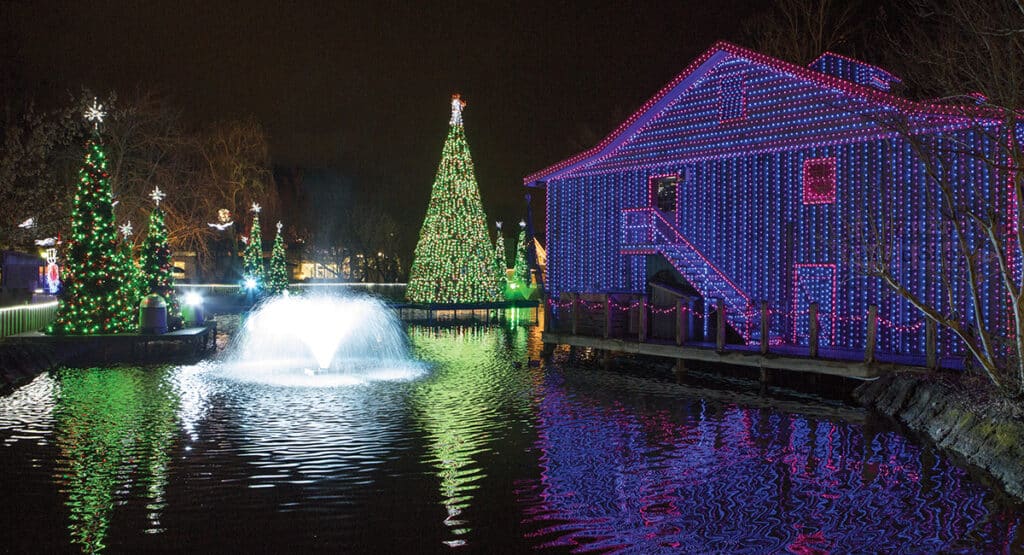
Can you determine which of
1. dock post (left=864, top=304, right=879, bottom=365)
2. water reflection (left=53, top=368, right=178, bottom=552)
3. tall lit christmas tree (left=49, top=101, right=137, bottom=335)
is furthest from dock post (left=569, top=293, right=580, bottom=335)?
tall lit christmas tree (left=49, top=101, right=137, bottom=335)

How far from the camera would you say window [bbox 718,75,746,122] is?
79.5 feet

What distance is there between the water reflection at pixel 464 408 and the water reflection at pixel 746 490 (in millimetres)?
784

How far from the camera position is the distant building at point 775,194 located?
2067 cm

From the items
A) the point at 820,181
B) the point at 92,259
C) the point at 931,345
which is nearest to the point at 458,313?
the point at 92,259

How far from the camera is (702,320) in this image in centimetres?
2500

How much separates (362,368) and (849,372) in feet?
36.1

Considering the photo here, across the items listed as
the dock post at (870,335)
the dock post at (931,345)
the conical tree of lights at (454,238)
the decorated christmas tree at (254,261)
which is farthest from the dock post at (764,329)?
the decorated christmas tree at (254,261)

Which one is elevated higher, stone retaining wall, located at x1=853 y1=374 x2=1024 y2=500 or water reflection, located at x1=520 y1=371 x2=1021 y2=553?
stone retaining wall, located at x1=853 y1=374 x2=1024 y2=500

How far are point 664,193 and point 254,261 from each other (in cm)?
3924

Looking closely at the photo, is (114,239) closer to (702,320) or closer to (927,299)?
(702,320)

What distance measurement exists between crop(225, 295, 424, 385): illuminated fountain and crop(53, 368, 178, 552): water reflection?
2731mm

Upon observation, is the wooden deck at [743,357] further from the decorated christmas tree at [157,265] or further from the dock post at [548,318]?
the decorated christmas tree at [157,265]

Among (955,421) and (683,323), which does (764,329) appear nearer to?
(683,323)

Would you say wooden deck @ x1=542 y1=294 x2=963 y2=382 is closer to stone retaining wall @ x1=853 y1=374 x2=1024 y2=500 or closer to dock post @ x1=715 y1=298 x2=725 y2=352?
dock post @ x1=715 y1=298 x2=725 y2=352
